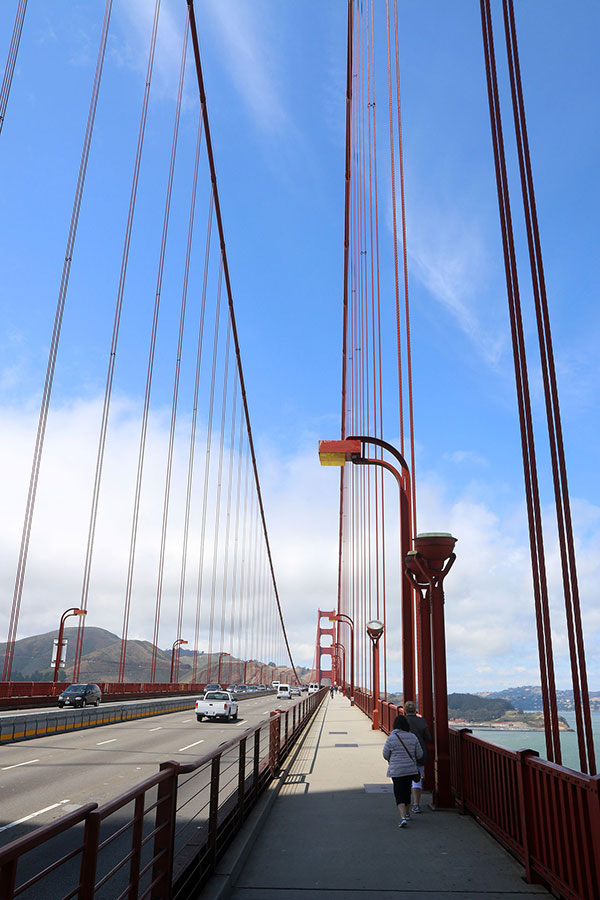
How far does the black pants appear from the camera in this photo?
703 cm

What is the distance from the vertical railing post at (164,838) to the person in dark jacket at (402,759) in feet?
11.9

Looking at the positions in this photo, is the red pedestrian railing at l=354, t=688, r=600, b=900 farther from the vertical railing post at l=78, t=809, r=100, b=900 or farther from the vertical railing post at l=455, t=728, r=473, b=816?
the vertical railing post at l=78, t=809, r=100, b=900

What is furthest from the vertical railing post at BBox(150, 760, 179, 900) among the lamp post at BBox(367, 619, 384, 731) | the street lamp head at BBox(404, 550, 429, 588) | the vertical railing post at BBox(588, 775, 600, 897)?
the lamp post at BBox(367, 619, 384, 731)

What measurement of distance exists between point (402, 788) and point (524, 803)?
2.23 m

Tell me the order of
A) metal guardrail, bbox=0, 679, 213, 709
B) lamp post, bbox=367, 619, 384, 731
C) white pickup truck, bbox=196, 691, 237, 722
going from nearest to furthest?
lamp post, bbox=367, 619, 384, 731
white pickup truck, bbox=196, 691, 237, 722
metal guardrail, bbox=0, 679, 213, 709

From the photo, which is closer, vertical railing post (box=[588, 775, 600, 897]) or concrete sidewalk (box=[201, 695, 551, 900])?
vertical railing post (box=[588, 775, 600, 897])

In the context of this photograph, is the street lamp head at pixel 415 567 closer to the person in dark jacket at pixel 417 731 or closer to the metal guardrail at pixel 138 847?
the person in dark jacket at pixel 417 731

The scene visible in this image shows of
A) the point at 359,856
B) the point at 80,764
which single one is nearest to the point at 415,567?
the point at 359,856

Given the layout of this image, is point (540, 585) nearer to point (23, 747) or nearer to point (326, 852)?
point (326, 852)

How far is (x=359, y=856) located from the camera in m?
5.73

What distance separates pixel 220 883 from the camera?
15.3 feet

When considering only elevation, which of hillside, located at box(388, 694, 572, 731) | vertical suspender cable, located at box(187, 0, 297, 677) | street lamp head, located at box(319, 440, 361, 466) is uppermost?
vertical suspender cable, located at box(187, 0, 297, 677)

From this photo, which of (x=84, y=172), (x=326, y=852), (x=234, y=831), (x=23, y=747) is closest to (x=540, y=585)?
(x=326, y=852)

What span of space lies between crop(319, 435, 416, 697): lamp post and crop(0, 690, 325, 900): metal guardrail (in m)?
3.10
